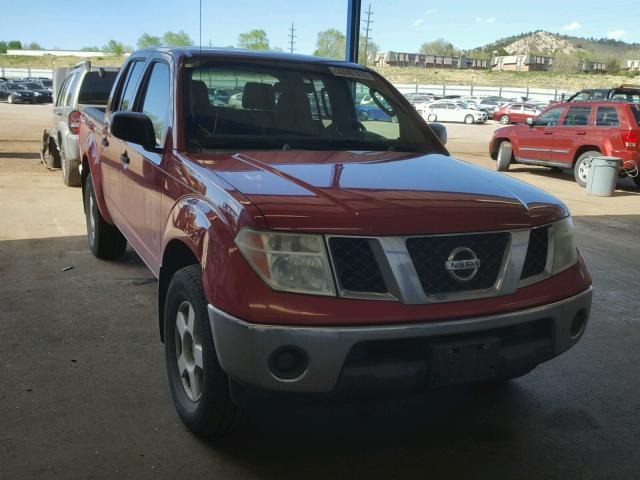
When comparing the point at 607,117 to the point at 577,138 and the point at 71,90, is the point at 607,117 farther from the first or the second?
the point at 71,90

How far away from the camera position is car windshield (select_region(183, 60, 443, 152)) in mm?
3631

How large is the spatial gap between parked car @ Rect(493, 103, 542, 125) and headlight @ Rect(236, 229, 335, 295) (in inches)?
1558

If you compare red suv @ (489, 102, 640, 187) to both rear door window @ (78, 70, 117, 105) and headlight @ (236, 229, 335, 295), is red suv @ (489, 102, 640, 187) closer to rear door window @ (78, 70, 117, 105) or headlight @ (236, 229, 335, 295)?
rear door window @ (78, 70, 117, 105)

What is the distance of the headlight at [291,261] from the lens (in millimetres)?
2445

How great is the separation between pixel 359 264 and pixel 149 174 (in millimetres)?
1762

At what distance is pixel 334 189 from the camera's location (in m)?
2.74

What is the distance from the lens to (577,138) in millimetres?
13320

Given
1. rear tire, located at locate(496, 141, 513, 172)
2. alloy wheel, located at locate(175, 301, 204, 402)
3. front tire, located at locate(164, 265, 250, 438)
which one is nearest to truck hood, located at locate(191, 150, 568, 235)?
front tire, located at locate(164, 265, 250, 438)

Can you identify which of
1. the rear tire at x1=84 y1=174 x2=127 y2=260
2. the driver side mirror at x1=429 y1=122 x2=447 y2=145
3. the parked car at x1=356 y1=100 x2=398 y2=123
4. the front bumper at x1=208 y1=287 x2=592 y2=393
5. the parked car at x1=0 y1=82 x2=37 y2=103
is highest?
the parked car at x1=356 y1=100 x2=398 y2=123

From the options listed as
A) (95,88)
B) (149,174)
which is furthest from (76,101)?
(149,174)

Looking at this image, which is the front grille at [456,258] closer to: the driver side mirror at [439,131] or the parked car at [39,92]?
the driver side mirror at [439,131]

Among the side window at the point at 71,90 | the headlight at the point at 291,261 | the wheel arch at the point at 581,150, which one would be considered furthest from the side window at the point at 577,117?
the headlight at the point at 291,261

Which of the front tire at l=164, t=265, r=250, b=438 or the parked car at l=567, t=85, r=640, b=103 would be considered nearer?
the front tire at l=164, t=265, r=250, b=438

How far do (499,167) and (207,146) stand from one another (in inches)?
512
